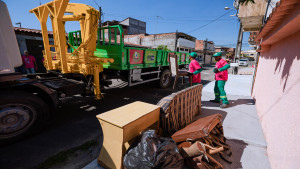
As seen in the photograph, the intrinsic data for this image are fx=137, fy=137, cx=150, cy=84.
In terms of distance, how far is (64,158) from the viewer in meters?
2.21

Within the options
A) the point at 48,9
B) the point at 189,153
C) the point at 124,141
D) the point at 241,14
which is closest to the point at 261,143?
the point at 189,153

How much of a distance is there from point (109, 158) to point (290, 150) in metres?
2.06

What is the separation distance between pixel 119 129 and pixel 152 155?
47cm

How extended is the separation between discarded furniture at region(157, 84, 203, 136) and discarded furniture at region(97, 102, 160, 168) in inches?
12.1

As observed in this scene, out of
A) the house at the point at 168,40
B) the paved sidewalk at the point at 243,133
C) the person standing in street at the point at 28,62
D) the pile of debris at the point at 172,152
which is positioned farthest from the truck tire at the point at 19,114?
the house at the point at 168,40

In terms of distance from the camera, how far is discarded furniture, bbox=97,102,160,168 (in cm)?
162

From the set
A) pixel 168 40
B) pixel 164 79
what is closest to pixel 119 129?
pixel 164 79

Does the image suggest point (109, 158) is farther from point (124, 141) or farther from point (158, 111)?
point (158, 111)

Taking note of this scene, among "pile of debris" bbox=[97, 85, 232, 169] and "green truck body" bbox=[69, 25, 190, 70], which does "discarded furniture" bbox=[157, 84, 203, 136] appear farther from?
"green truck body" bbox=[69, 25, 190, 70]

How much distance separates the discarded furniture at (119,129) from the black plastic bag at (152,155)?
0.16 meters

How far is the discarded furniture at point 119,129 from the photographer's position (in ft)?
5.31

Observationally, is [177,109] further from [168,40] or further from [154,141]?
[168,40]

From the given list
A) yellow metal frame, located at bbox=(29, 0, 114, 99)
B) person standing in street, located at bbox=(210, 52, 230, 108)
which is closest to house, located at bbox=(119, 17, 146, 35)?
yellow metal frame, located at bbox=(29, 0, 114, 99)

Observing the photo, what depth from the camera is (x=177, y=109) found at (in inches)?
96.3
